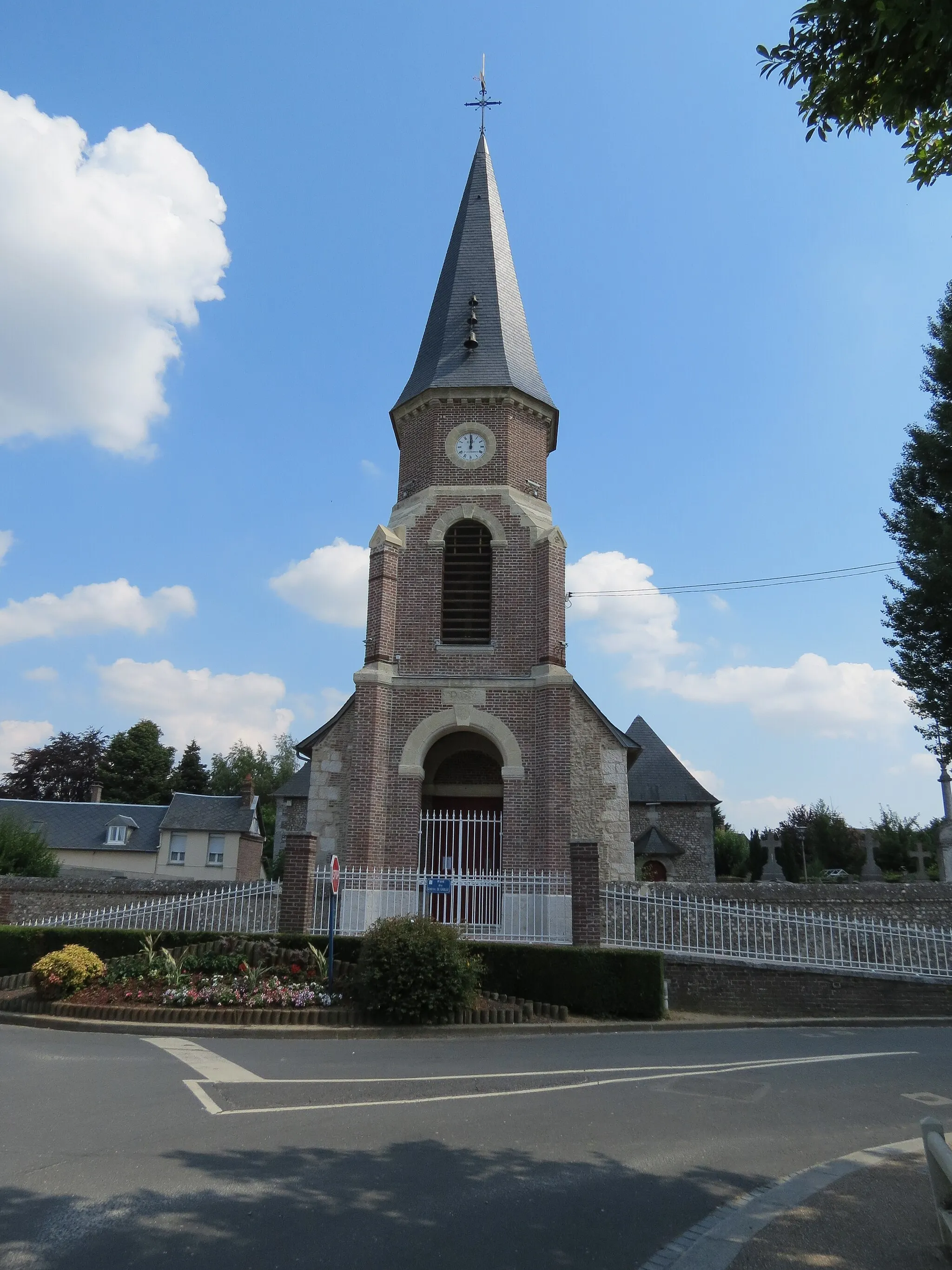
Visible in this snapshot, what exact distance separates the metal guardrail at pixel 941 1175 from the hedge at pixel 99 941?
33.3 ft

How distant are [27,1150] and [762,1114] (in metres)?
5.13

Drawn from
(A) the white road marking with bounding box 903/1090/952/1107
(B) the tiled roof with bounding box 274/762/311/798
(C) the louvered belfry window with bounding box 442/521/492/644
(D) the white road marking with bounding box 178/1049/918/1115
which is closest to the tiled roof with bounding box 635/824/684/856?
(B) the tiled roof with bounding box 274/762/311/798

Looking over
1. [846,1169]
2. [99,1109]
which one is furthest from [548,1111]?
[99,1109]

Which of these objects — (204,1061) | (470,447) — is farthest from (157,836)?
(204,1061)

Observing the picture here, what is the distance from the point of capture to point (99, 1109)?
6.79 meters

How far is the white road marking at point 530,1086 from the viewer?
6.92 metres

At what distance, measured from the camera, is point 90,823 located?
130ft

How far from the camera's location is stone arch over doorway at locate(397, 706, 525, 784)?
17.0 m

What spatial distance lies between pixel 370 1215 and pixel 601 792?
531 inches

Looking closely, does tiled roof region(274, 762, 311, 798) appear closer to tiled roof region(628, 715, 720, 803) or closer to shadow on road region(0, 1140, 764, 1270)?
tiled roof region(628, 715, 720, 803)

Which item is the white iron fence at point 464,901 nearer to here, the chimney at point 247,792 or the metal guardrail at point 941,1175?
the metal guardrail at point 941,1175

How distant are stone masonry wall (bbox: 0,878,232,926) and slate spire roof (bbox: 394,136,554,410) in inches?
435

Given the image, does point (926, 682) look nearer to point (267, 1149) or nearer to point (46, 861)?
point (267, 1149)

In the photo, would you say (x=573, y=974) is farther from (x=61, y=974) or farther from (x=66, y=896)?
(x=66, y=896)
